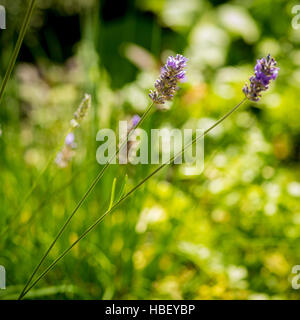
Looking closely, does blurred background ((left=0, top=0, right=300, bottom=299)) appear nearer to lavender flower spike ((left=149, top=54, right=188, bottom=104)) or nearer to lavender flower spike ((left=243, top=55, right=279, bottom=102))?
lavender flower spike ((left=149, top=54, right=188, bottom=104))

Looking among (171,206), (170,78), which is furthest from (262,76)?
(171,206)

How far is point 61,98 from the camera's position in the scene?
220 cm

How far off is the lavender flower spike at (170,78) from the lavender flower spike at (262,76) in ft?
0.41

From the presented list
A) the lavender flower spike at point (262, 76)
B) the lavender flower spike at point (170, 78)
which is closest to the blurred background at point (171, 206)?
the lavender flower spike at point (170, 78)

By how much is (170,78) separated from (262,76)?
0.16 m

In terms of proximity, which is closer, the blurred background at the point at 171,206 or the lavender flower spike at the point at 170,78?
the lavender flower spike at the point at 170,78

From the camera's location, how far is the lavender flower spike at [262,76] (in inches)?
25.6

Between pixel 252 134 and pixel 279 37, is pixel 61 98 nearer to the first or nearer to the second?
pixel 252 134

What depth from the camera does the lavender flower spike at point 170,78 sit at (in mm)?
655

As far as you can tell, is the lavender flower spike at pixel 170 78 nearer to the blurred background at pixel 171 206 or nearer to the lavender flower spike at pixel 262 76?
the lavender flower spike at pixel 262 76

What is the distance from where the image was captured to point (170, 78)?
2.17 ft

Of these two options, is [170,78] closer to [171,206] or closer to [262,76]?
[262,76]

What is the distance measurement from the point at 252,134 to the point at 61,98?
1.13 m
